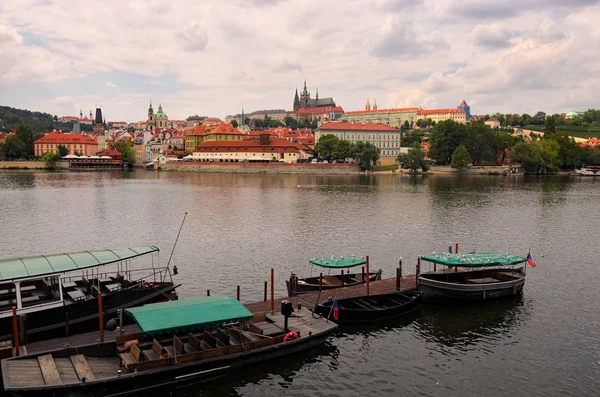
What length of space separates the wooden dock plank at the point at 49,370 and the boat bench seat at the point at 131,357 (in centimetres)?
198

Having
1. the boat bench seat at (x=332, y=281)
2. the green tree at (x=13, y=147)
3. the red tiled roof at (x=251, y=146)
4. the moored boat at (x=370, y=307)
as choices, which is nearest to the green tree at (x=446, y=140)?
the red tiled roof at (x=251, y=146)

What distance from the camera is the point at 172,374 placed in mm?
16062

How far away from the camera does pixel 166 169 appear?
16188 cm

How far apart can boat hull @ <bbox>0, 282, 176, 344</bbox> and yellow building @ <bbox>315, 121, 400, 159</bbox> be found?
153 m

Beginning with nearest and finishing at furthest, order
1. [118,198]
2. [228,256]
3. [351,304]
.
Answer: [351,304]
[228,256]
[118,198]

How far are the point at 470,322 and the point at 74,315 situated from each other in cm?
1751

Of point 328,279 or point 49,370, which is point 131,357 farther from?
point 328,279

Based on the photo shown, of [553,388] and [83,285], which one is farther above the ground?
[83,285]

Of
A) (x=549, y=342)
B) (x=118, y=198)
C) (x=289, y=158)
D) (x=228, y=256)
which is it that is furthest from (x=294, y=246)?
(x=289, y=158)

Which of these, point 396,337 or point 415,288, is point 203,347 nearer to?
point 396,337

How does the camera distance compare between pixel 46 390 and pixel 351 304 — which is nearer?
pixel 46 390

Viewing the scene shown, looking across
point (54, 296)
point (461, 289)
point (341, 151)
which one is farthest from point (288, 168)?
point (54, 296)

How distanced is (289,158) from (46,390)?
139 meters

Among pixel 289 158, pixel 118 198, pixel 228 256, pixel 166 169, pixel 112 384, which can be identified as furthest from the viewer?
pixel 166 169
